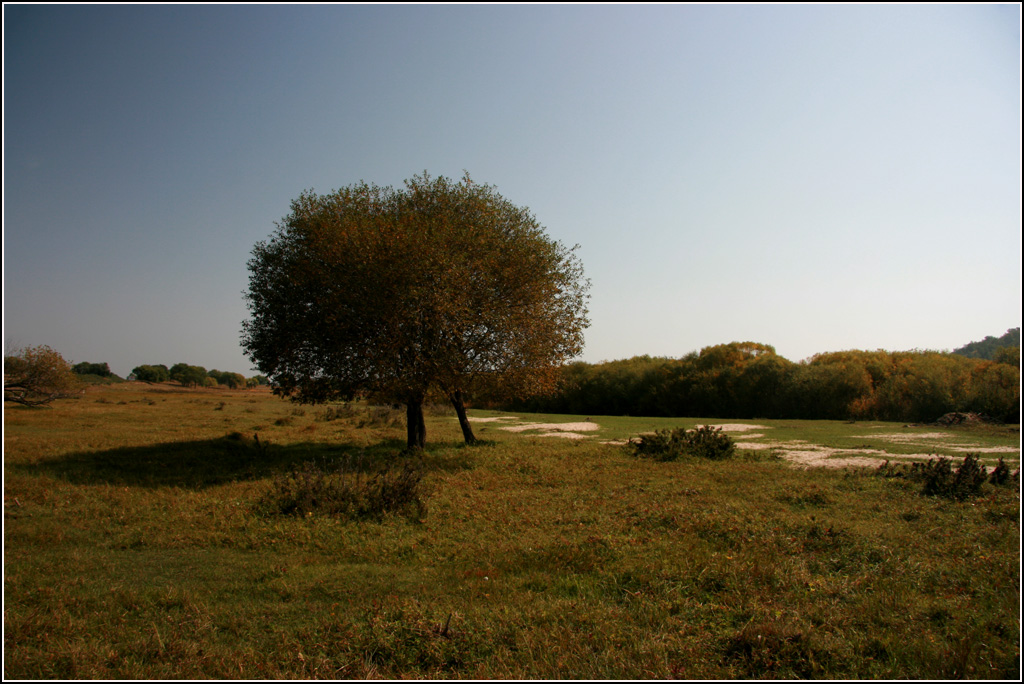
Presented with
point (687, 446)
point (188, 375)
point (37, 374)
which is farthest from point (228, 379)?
point (687, 446)

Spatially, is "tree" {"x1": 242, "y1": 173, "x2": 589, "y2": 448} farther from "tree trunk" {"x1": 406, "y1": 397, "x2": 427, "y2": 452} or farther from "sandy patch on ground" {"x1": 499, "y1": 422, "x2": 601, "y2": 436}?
"sandy patch on ground" {"x1": 499, "y1": 422, "x2": 601, "y2": 436}

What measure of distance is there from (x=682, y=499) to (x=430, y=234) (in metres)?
13.7

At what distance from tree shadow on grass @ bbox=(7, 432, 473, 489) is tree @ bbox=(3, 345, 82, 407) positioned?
12788mm

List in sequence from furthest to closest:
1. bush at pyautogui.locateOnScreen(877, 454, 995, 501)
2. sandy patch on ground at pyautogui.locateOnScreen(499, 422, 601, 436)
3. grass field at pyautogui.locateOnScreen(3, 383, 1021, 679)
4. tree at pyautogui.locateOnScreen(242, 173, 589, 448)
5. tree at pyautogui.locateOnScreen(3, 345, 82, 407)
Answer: sandy patch on ground at pyautogui.locateOnScreen(499, 422, 601, 436) → tree at pyautogui.locateOnScreen(3, 345, 82, 407) → tree at pyautogui.locateOnScreen(242, 173, 589, 448) → bush at pyautogui.locateOnScreen(877, 454, 995, 501) → grass field at pyautogui.locateOnScreen(3, 383, 1021, 679)

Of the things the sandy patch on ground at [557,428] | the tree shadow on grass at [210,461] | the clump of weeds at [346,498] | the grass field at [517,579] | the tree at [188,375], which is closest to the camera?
the grass field at [517,579]

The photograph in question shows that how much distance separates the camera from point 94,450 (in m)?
20.7

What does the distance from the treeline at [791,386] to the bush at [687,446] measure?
19.9ft

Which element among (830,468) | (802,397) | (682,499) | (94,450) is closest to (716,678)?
(682,499)

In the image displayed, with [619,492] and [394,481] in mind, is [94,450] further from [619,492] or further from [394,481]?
[619,492]

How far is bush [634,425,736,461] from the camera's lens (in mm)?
22391

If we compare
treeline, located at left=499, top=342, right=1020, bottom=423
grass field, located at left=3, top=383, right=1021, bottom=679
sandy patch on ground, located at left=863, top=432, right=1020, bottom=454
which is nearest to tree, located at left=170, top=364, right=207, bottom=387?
treeline, located at left=499, top=342, right=1020, bottom=423

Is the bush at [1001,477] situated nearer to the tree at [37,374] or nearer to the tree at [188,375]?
the tree at [37,374]

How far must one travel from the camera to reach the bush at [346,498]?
12.7m

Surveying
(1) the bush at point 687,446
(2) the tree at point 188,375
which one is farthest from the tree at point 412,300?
(2) the tree at point 188,375
